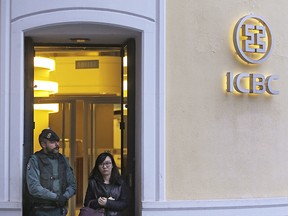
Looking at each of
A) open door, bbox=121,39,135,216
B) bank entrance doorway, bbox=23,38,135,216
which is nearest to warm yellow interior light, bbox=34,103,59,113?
bank entrance doorway, bbox=23,38,135,216

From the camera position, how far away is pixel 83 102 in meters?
10.4

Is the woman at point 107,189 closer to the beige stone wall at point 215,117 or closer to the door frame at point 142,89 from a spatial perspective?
the door frame at point 142,89

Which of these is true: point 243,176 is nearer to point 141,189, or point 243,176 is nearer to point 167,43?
point 141,189

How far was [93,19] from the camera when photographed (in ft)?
26.7

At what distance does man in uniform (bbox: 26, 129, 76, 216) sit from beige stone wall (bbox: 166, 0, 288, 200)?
1459mm

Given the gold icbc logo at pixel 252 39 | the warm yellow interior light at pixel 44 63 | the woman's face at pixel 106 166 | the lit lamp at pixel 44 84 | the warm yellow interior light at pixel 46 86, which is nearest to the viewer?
the woman's face at pixel 106 166

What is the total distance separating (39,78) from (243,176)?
3.37 meters

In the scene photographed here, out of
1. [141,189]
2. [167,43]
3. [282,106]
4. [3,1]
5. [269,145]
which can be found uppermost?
[3,1]

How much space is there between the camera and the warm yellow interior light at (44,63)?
9024 millimetres

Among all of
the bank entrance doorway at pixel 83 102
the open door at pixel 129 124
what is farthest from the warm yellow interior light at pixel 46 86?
the open door at pixel 129 124

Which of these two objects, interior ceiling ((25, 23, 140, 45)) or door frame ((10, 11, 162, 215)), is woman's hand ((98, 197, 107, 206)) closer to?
door frame ((10, 11, 162, 215))

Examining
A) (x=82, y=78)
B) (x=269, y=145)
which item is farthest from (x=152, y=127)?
(x=82, y=78)

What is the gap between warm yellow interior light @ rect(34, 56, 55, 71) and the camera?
9024 millimetres

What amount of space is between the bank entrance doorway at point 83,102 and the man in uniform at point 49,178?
0.61m
